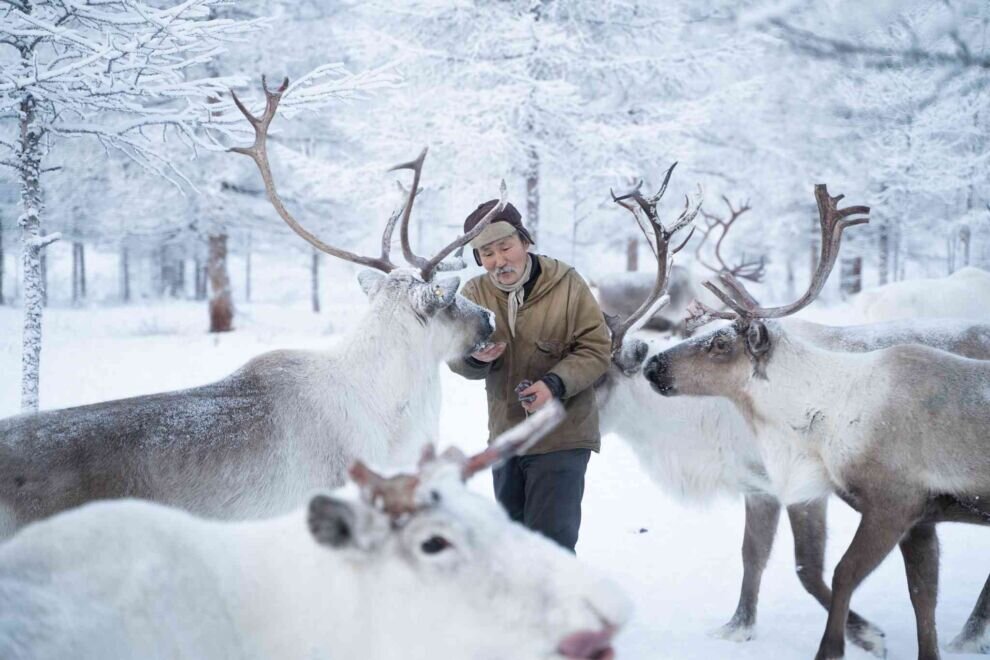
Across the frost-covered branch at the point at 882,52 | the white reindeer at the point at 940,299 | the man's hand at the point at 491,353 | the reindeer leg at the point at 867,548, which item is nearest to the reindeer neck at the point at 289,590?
the man's hand at the point at 491,353

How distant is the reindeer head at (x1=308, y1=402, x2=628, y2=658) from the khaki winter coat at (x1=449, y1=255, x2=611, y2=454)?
1.85 meters

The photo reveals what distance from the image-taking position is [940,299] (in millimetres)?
9391

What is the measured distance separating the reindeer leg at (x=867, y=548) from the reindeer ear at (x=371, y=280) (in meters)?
2.76

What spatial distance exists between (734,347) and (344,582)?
2900mm

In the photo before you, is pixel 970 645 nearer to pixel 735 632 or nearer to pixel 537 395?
pixel 735 632

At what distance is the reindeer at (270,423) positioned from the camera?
3.06 metres

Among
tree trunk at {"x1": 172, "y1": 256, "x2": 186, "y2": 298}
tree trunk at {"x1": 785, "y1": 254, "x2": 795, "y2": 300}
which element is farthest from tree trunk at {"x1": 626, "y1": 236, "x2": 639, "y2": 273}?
tree trunk at {"x1": 172, "y1": 256, "x2": 186, "y2": 298}

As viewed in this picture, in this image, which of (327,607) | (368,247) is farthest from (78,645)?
(368,247)

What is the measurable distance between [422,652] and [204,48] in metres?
5.50

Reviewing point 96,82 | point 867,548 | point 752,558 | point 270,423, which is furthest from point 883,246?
point 270,423

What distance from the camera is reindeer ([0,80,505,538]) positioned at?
3.06m

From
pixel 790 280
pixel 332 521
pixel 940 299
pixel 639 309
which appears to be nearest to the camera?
pixel 332 521

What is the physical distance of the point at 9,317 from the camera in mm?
19469

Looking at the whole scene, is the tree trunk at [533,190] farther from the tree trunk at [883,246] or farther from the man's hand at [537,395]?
the tree trunk at [883,246]
